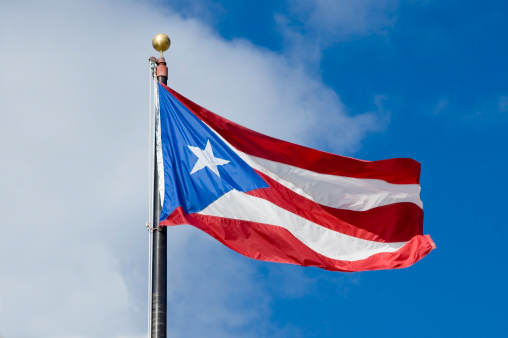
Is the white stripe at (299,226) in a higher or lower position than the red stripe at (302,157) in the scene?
lower

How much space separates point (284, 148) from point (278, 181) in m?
0.82

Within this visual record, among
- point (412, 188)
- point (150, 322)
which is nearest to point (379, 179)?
point (412, 188)

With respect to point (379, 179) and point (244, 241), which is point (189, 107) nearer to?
point (244, 241)

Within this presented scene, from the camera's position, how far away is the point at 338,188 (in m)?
17.8

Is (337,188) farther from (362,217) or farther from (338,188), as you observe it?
(362,217)

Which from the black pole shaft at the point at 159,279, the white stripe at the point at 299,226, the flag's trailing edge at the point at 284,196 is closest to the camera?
the black pole shaft at the point at 159,279

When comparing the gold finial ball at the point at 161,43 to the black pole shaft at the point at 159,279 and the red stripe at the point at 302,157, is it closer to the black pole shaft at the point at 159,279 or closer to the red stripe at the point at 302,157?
the red stripe at the point at 302,157

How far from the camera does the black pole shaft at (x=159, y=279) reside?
469 inches

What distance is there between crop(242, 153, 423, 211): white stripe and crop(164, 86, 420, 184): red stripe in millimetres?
119

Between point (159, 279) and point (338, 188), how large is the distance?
21.5 feet

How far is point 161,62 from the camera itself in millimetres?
15328

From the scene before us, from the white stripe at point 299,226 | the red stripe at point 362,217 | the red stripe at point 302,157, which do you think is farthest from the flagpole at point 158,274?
the red stripe at point 362,217

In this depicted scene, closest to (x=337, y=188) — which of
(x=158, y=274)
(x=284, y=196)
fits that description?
(x=284, y=196)

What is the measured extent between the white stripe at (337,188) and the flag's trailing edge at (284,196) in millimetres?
22
